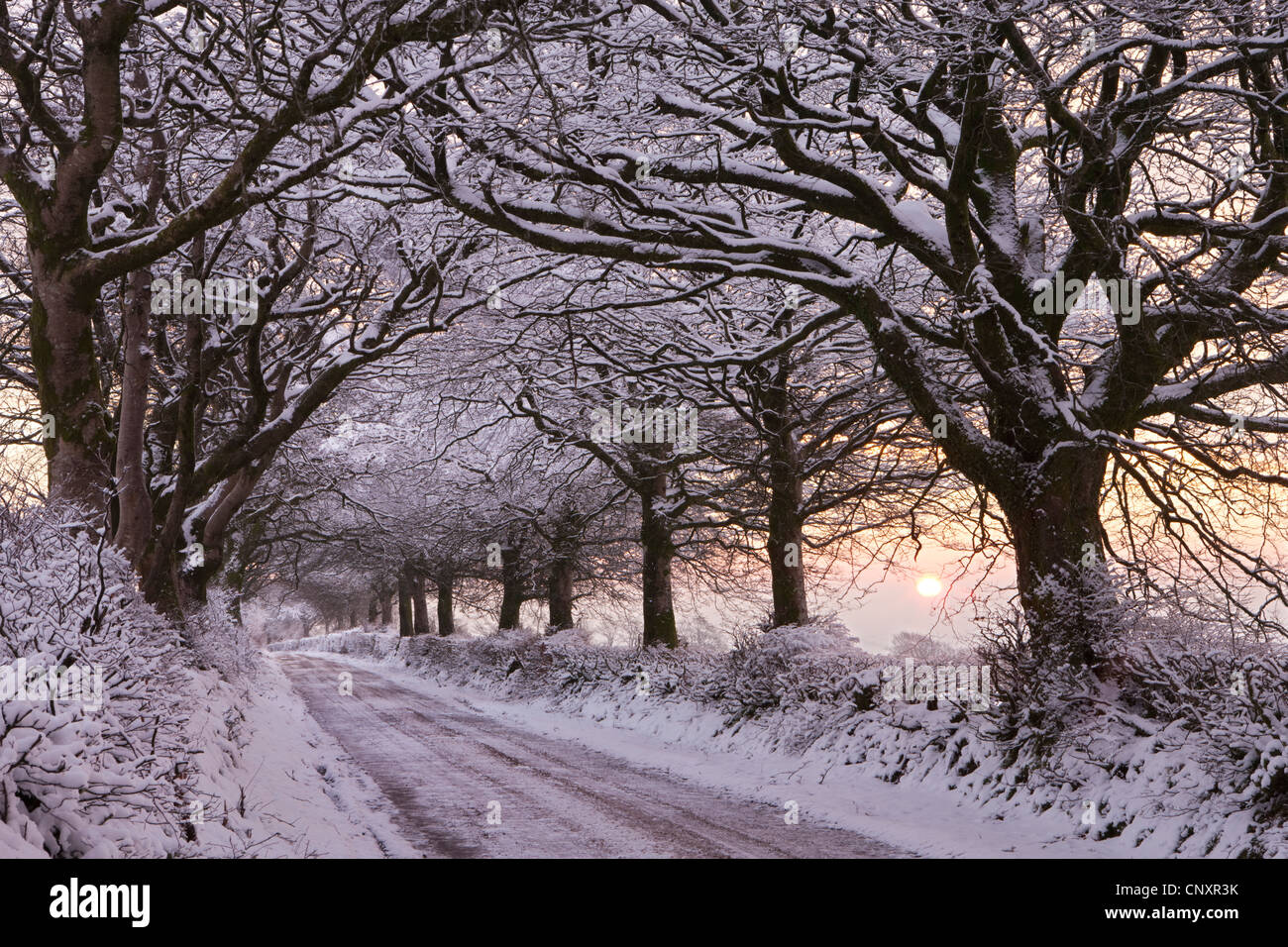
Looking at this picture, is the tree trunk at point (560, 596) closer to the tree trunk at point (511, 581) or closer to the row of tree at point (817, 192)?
the tree trunk at point (511, 581)

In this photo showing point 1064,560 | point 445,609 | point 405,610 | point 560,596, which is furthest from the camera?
point 405,610

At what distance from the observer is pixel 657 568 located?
748 inches

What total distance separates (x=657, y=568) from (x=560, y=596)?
259 inches

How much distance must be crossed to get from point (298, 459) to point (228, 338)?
31.1ft

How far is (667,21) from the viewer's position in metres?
7.88

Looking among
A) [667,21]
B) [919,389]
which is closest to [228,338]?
[667,21]

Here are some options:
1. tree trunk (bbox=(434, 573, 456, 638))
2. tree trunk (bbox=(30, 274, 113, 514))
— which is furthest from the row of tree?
tree trunk (bbox=(434, 573, 456, 638))

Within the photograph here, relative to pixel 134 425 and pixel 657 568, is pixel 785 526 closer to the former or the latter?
pixel 657 568

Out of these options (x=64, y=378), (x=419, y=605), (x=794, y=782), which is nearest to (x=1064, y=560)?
(x=794, y=782)

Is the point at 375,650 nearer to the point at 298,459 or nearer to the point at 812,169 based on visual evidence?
the point at 298,459

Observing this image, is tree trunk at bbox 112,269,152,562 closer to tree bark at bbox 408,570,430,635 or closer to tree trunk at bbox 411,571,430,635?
tree bark at bbox 408,570,430,635

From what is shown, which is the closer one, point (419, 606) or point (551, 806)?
point (551, 806)

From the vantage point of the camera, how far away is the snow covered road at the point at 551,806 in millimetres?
6809
